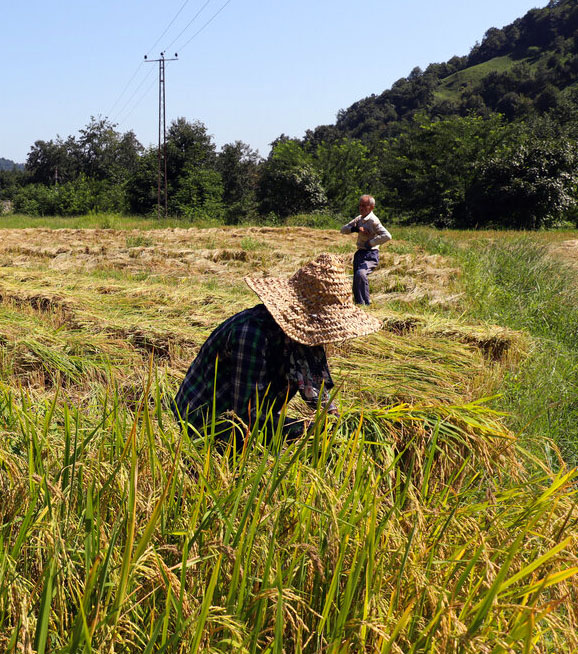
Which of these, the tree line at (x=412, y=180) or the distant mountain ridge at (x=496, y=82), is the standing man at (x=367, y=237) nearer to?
the tree line at (x=412, y=180)

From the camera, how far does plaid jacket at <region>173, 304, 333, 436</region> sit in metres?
2.19

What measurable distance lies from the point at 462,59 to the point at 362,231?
340ft

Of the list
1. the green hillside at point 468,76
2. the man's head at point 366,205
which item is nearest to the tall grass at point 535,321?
the man's head at point 366,205

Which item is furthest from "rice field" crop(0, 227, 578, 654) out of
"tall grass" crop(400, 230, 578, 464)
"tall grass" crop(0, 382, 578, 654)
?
"tall grass" crop(400, 230, 578, 464)

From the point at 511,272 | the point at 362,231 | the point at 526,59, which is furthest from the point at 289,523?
the point at 526,59

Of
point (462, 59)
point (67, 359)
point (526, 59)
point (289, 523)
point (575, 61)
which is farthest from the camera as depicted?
point (462, 59)

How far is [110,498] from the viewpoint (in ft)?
5.03

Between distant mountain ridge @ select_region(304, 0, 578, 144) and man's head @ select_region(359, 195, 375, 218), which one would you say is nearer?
man's head @ select_region(359, 195, 375, 218)

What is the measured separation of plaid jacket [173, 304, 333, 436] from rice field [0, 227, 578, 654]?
20 cm

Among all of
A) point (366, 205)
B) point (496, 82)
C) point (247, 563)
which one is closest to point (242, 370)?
point (247, 563)

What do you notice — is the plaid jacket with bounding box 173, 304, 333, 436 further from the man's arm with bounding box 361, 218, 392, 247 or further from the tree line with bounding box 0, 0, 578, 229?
the tree line with bounding box 0, 0, 578, 229

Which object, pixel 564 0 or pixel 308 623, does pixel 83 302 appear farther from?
pixel 564 0

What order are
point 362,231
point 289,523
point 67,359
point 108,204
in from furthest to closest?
1. point 108,204
2. point 362,231
3. point 67,359
4. point 289,523

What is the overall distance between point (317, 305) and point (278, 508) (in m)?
1.04
